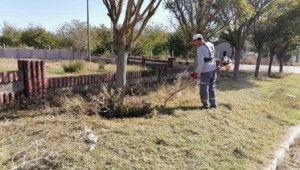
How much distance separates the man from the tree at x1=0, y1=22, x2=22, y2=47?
113 feet

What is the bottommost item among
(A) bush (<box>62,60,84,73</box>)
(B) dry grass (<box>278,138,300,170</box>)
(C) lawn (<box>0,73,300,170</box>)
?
(B) dry grass (<box>278,138,300,170</box>)

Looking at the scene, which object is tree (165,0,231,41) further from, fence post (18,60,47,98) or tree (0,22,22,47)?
tree (0,22,22,47)

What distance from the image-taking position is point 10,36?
36125mm

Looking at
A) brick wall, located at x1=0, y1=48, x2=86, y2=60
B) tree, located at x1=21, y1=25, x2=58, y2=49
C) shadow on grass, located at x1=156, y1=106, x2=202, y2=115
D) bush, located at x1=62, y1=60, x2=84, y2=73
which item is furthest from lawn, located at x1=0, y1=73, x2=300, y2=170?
tree, located at x1=21, y1=25, x2=58, y2=49

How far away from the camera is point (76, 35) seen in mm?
32188

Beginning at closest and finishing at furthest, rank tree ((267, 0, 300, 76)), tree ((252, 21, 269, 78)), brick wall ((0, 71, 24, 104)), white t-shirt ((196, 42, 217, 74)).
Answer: brick wall ((0, 71, 24, 104)) → white t-shirt ((196, 42, 217, 74)) → tree ((267, 0, 300, 76)) → tree ((252, 21, 269, 78))

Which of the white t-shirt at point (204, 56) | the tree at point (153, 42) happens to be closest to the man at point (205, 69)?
the white t-shirt at point (204, 56)

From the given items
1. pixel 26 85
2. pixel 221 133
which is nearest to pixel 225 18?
pixel 221 133

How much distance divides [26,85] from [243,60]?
3965 centimetres

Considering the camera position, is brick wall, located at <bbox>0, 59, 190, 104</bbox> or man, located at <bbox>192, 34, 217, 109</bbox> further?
man, located at <bbox>192, 34, 217, 109</bbox>

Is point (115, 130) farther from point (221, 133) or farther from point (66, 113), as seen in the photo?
point (221, 133)

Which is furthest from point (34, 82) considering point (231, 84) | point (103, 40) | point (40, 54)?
point (103, 40)

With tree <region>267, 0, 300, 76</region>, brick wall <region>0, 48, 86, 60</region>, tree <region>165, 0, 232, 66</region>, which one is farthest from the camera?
brick wall <region>0, 48, 86, 60</region>

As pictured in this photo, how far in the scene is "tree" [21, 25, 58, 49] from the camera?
36094mm
